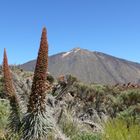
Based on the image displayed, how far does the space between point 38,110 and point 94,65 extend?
407ft

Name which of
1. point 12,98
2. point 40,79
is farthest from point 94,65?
point 40,79

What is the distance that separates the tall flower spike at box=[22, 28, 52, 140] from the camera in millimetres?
6634

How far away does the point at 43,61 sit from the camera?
21.5 ft

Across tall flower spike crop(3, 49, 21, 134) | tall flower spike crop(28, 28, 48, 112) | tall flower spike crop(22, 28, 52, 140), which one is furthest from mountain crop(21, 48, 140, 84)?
tall flower spike crop(28, 28, 48, 112)

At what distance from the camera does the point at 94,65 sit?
130875 millimetres

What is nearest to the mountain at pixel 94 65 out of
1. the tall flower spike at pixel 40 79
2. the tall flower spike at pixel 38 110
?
the tall flower spike at pixel 38 110

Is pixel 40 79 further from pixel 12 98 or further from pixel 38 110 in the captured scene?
pixel 12 98

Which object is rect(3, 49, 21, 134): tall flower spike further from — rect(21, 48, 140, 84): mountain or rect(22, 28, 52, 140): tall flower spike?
rect(21, 48, 140, 84): mountain

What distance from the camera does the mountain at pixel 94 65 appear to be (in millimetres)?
122688

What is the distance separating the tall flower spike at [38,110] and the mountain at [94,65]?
108674mm

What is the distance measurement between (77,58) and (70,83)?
378 feet

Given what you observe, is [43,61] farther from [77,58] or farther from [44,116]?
[77,58]

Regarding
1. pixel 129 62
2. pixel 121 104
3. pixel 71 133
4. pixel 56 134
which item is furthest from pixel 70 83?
pixel 129 62

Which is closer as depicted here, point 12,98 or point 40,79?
point 40,79
